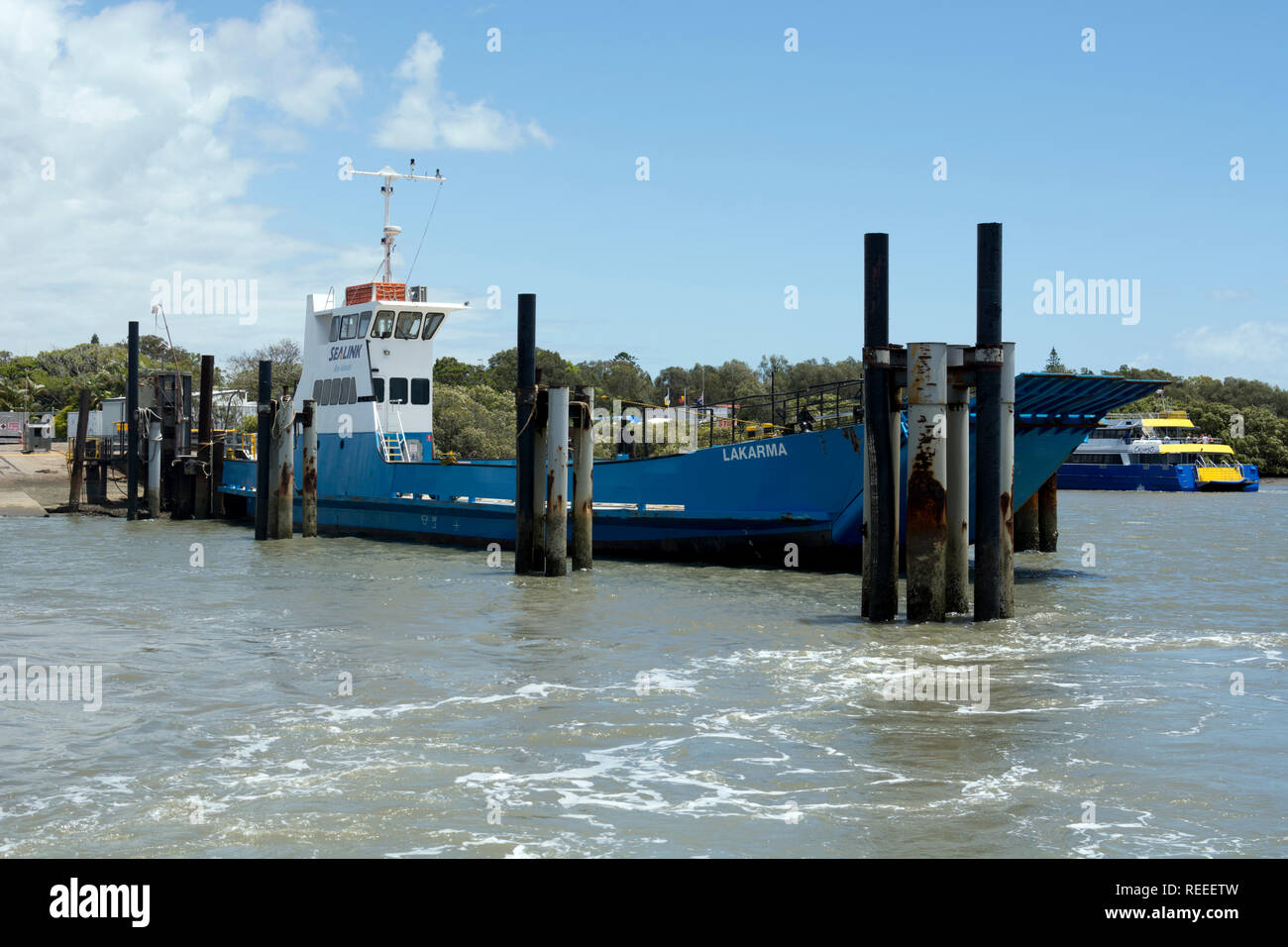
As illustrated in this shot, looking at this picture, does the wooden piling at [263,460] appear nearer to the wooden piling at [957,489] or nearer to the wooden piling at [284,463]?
the wooden piling at [284,463]

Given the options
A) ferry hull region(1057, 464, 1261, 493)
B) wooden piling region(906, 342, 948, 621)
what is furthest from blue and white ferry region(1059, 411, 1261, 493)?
wooden piling region(906, 342, 948, 621)

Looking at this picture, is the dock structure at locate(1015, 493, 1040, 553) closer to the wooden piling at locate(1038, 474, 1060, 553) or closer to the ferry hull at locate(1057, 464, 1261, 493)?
the wooden piling at locate(1038, 474, 1060, 553)

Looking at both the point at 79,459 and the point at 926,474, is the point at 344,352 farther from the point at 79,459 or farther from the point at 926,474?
the point at 926,474

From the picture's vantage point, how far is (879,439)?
1320cm

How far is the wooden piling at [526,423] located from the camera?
58.7 ft

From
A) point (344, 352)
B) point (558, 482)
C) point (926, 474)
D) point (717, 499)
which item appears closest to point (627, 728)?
point (926, 474)

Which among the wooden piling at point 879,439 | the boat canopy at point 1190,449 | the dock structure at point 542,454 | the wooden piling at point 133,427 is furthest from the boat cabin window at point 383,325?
the boat canopy at point 1190,449

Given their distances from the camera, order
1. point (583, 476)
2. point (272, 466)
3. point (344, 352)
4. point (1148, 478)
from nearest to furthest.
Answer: point (583, 476) → point (272, 466) → point (344, 352) → point (1148, 478)

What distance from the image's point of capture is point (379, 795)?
6.95 m

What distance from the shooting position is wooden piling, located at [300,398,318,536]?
82.8 feet
